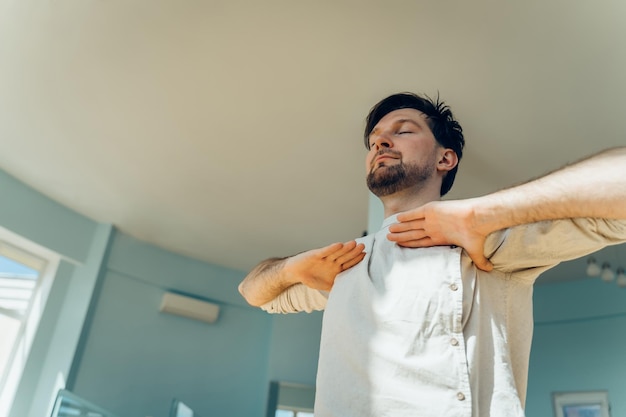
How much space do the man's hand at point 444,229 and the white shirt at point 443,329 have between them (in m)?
0.02

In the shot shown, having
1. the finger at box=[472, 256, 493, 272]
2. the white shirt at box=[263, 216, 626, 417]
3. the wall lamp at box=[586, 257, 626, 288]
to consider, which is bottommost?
the white shirt at box=[263, 216, 626, 417]

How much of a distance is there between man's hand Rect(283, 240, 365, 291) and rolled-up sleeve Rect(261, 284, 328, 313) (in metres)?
0.07

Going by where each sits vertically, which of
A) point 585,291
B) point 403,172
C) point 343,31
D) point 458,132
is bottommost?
point 403,172

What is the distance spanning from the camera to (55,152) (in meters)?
3.48

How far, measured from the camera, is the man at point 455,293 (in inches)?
34.8

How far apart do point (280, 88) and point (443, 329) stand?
205cm

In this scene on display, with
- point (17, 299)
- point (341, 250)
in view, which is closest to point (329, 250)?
point (341, 250)

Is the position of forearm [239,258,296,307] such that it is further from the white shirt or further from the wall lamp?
the wall lamp

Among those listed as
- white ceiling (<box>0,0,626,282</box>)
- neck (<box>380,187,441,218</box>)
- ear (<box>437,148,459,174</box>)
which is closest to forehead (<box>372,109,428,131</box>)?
ear (<box>437,148,459,174</box>)

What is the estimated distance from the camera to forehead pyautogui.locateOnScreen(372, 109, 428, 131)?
1.55 meters

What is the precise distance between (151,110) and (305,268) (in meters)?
2.11

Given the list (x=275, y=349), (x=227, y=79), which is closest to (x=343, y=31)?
(x=227, y=79)

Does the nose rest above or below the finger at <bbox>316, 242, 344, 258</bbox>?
above

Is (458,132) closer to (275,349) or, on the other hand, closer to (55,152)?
(55,152)
